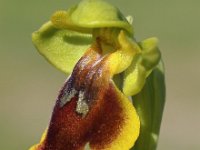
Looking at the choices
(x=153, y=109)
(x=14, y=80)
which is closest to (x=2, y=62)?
(x=14, y=80)

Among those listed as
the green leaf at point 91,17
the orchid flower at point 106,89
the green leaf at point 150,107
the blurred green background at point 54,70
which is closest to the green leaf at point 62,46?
the orchid flower at point 106,89

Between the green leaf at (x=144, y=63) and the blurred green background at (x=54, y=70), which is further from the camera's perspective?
the blurred green background at (x=54, y=70)

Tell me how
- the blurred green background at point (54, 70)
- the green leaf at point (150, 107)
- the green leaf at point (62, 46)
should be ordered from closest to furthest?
the green leaf at point (150, 107) < the green leaf at point (62, 46) < the blurred green background at point (54, 70)

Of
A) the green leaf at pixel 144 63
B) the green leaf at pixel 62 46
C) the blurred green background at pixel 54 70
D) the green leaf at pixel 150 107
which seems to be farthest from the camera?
the blurred green background at pixel 54 70

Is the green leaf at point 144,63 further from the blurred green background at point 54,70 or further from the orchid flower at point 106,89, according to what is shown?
the blurred green background at point 54,70

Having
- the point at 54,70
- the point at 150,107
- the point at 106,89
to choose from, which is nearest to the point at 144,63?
the point at 106,89

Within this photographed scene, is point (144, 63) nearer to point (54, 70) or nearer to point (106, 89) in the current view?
point (106, 89)

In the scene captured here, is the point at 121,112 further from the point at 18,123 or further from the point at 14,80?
the point at 14,80
